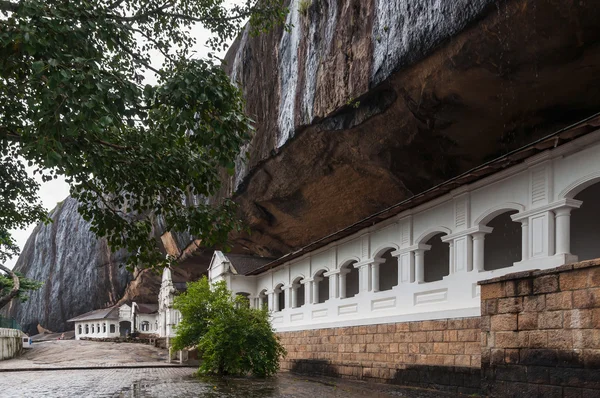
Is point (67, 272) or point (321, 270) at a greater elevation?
point (321, 270)

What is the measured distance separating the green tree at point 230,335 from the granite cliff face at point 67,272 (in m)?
29.5

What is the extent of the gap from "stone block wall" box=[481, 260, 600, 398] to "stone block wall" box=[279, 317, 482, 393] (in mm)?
3294

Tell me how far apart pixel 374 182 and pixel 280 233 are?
7.29m

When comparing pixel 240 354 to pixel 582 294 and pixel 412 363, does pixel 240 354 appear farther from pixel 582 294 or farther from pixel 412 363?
→ pixel 582 294

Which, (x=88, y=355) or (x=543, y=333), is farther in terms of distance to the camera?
(x=88, y=355)

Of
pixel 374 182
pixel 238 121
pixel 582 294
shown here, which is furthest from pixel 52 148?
pixel 374 182

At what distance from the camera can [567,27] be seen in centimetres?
1020

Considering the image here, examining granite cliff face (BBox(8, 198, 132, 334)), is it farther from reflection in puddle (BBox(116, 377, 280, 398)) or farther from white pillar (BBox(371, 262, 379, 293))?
white pillar (BBox(371, 262, 379, 293))

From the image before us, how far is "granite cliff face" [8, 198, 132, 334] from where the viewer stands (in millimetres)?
47969

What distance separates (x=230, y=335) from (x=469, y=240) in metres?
7.12

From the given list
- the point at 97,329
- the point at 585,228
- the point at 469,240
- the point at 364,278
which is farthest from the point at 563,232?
the point at 97,329

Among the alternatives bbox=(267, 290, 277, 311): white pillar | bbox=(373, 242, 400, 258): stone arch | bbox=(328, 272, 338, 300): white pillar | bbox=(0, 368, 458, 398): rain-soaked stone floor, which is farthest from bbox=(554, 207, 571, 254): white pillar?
bbox=(267, 290, 277, 311): white pillar

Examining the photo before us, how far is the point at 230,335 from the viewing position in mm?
15594

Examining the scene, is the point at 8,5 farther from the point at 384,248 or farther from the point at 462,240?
the point at 384,248
